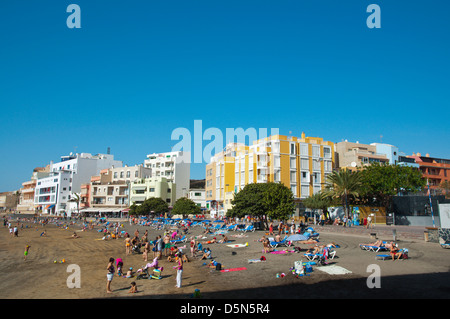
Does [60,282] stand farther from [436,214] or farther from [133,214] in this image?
[133,214]

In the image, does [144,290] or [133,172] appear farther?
[133,172]

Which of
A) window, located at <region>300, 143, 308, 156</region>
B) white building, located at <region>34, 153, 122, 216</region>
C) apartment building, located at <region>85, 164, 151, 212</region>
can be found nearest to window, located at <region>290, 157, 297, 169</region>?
window, located at <region>300, 143, 308, 156</region>

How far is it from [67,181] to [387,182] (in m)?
91.6

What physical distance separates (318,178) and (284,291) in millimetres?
49691

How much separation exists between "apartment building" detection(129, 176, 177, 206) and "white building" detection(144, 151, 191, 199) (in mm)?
3608

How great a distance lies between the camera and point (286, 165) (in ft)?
186

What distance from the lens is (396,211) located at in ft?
136

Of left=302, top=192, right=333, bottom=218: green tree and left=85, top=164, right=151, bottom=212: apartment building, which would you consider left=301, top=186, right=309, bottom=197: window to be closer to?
left=302, top=192, right=333, bottom=218: green tree

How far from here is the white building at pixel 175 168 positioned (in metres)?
85.1

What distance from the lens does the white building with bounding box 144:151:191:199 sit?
85125 millimetres

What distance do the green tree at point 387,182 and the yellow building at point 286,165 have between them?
14.3 meters

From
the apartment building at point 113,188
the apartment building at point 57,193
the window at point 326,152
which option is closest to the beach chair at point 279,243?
the window at point 326,152
